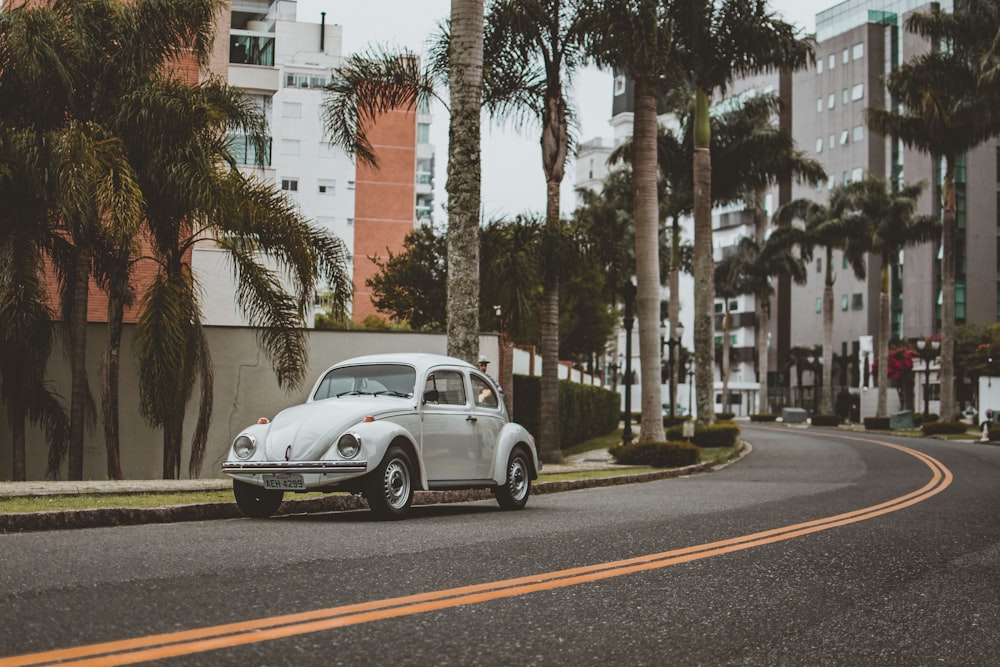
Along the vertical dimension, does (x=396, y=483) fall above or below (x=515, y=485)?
above

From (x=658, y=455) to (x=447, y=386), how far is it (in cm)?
1324

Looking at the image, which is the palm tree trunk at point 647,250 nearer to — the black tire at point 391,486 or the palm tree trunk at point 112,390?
the palm tree trunk at point 112,390

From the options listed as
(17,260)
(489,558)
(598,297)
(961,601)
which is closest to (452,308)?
(17,260)

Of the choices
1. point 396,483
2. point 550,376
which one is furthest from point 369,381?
point 550,376

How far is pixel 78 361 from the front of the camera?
20797 millimetres

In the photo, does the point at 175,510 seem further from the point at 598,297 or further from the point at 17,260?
the point at 598,297

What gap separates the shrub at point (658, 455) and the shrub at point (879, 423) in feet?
130

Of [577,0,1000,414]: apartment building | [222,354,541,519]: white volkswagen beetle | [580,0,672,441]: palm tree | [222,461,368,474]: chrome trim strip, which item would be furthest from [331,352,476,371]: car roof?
[577,0,1000,414]: apartment building

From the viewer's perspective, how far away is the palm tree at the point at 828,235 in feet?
225

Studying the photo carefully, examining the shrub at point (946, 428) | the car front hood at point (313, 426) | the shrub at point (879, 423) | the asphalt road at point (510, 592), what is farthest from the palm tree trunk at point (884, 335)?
the car front hood at point (313, 426)

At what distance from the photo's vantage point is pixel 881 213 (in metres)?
66.2

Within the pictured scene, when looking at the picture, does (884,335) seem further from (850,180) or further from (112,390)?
(112,390)

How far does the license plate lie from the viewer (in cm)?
1161

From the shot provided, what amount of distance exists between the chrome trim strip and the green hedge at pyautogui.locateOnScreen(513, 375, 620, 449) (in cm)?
1906
